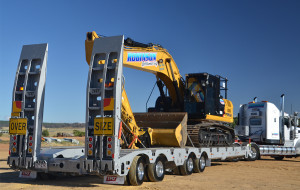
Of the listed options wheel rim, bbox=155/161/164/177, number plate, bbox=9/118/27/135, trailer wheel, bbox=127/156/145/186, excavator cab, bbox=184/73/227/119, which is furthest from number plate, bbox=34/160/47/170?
excavator cab, bbox=184/73/227/119

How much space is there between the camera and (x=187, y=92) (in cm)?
1788

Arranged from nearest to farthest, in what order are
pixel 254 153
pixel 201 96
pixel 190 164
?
pixel 190 164
pixel 201 96
pixel 254 153

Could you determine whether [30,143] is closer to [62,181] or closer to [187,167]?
[62,181]

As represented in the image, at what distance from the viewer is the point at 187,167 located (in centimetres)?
1476

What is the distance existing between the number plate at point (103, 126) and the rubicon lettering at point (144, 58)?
3.57 m

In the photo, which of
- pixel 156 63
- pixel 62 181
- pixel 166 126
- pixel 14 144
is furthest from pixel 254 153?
pixel 14 144

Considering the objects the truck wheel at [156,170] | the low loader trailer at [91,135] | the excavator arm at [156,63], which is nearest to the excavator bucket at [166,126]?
the low loader trailer at [91,135]

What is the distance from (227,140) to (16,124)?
37.1ft

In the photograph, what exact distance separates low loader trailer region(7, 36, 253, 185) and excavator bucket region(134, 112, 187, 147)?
1360mm

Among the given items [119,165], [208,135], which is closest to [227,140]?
[208,135]

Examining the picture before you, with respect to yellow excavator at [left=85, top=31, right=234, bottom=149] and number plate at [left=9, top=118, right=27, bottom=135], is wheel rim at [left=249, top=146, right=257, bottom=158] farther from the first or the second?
number plate at [left=9, top=118, right=27, bottom=135]

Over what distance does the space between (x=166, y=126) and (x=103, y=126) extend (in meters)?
5.62

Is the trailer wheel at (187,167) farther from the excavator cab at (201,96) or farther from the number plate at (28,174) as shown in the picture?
the number plate at (28,174)

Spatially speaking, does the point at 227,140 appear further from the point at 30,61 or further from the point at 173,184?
the point at 30,61
